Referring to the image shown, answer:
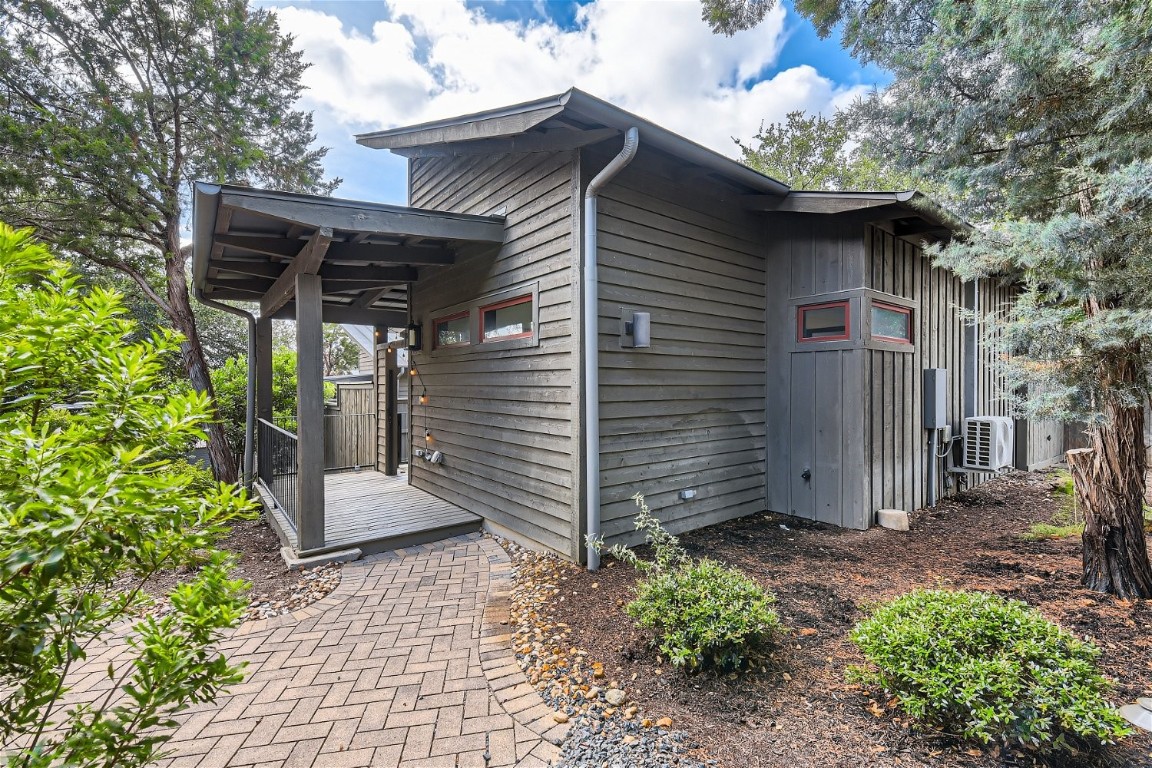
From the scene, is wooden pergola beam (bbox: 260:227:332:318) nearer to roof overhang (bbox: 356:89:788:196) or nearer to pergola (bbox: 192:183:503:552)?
pergola (bbox: 192:183:503:552)

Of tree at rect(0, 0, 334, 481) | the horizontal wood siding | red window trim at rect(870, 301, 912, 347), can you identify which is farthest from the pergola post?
red window trim at rect(870, 301, 912, 347)

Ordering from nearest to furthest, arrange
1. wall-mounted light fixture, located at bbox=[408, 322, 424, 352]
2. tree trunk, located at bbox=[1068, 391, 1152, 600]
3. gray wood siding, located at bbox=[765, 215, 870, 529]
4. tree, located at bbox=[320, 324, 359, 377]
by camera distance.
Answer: tree trunk, located at bbox=[1068, 391, 1152, 600], gray wood siding, located at bbox=[765, 215, 870, 529], wall-mounted light fixture, located at bbox=[408, 322, 424, 352], tree, located at bbox=[320, 324, 359, 377]

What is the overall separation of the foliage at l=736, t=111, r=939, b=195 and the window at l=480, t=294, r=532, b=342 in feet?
43.1

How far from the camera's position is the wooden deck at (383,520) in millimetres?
4516

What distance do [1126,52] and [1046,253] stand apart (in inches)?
41.3

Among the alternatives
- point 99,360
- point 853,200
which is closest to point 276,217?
point 99,360

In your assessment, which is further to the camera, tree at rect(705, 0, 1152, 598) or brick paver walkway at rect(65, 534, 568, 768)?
tree at rect(705, 0, 1152, 598)

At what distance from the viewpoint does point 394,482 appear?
719cm

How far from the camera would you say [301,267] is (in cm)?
420

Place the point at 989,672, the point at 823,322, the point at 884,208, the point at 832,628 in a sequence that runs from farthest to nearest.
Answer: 1. the point at 823,322
2. the point at 884,208
3. the point at 832,628
4. the point at 989,672

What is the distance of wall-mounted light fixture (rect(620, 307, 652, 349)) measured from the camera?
13.5ft

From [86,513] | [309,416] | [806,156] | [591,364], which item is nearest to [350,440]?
[309,416]

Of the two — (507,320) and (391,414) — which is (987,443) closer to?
(507,320)

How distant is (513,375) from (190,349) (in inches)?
206
